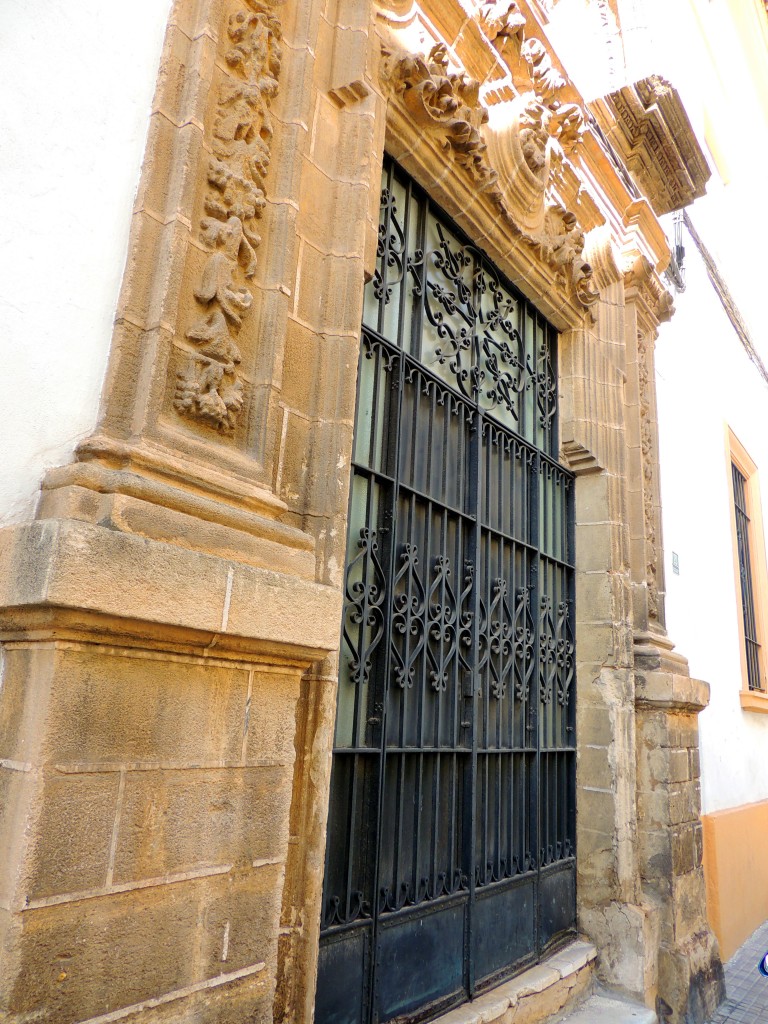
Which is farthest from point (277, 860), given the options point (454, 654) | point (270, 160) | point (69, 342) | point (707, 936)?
point (707, 936)

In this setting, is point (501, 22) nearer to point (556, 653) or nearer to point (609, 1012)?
point (556, 653)

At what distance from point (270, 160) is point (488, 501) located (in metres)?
1.98

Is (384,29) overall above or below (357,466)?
above

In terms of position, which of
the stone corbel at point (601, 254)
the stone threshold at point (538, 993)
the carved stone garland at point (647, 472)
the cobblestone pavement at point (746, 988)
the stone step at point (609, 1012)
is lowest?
the cobblestone pavement at point (746, 988)

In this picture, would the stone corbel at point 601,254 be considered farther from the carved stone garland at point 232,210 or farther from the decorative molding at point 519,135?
the carved stone garland at point 232,210

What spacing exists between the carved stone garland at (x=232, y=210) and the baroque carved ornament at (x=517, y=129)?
82cm

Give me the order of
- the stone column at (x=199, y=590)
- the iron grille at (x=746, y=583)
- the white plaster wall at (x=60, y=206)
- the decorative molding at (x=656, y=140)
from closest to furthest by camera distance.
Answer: the stone column at (x=199, y=590), the white plaster wall at (x=60, y=206), the decorative molding at (x=656, y=140), the iron grille at (x=746, y=583)

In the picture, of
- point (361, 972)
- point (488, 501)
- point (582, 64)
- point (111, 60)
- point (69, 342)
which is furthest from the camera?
point (582, 64)

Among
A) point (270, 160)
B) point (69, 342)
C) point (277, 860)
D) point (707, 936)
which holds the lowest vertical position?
point (707, 936)

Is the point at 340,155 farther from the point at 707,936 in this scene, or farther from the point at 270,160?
the point at 707,936

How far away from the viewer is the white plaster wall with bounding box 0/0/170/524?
1714 mm

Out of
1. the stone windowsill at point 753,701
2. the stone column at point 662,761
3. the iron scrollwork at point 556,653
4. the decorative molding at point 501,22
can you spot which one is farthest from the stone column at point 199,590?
the stone windowsill at point 753,701

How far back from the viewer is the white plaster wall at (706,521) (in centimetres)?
553

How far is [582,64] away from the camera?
5.77 metres
